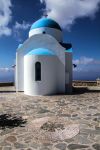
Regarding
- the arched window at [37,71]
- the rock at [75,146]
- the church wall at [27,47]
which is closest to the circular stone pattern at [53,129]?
the rock at [75,146]

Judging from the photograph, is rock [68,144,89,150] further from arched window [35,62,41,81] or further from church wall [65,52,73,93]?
church wall [65,52,73,93]

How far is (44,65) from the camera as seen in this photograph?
1720cm

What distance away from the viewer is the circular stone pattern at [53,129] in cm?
693

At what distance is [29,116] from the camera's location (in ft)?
31.4

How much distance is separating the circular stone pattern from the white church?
8.18 m

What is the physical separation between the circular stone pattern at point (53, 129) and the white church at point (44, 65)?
8177mm

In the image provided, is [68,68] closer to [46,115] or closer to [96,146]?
[46,115]

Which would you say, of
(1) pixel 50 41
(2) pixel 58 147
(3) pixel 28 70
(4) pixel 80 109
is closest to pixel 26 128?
(2) pixel 58 147

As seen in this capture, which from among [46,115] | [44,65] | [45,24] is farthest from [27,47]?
[46,115]

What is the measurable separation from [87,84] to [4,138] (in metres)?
21.1

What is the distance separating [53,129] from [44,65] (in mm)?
10007

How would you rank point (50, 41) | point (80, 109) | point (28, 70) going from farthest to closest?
1. point (50, 41)
2. point (28, 70)
3. point (80, 109)

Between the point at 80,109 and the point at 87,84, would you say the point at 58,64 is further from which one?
the point at 87,84

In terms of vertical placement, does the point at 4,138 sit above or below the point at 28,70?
below
